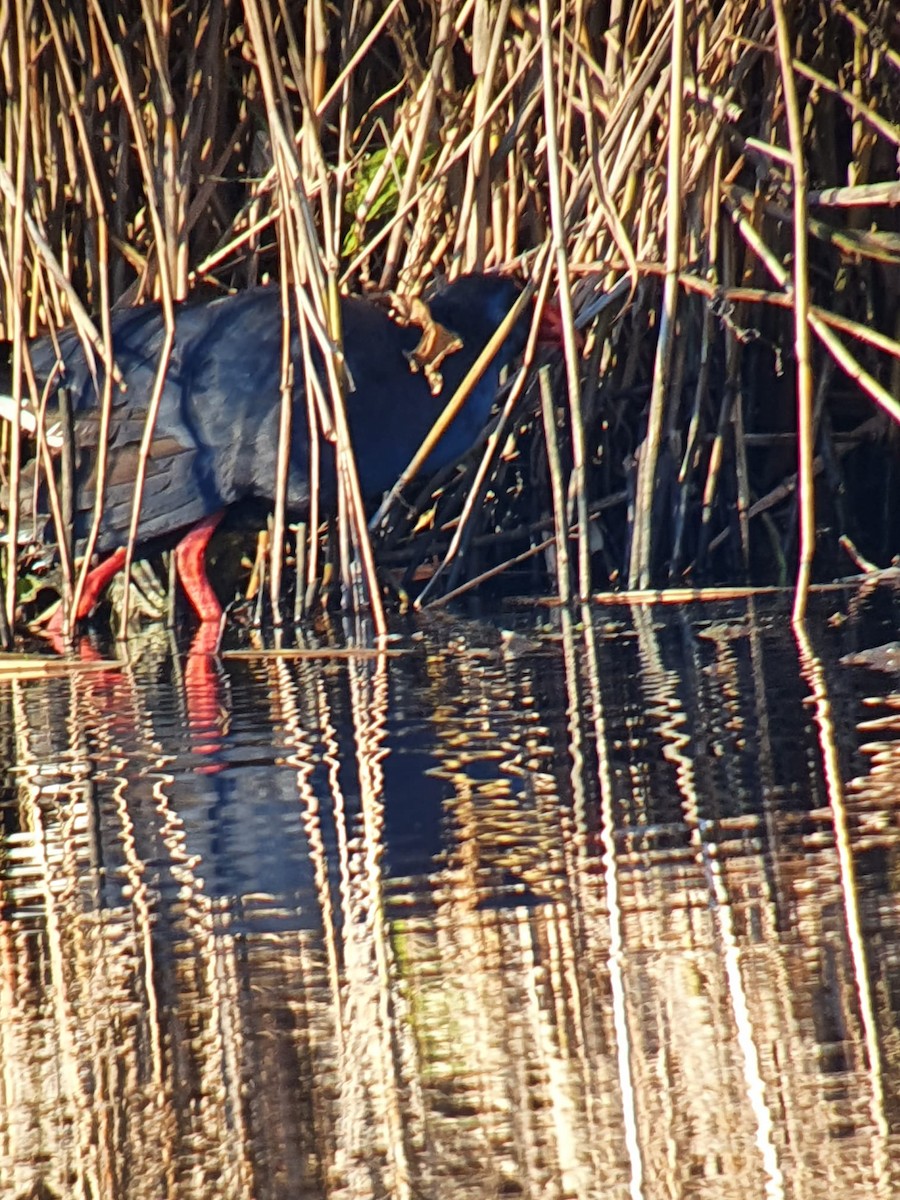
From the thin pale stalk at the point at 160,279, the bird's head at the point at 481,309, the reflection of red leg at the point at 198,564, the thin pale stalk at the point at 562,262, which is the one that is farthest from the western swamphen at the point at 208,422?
the thin pale stalk at the point at 562,262

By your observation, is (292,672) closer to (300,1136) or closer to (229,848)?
(229,848)

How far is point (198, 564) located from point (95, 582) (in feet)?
0.78

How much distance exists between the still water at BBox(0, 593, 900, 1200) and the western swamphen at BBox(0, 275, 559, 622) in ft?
3.83

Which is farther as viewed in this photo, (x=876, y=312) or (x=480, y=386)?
(x=876, y=312)

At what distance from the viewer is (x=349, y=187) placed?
436 cm

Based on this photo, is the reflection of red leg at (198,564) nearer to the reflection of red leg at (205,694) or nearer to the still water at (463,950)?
the reflection of red leg at (205,694)

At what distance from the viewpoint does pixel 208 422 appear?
13.0 feet

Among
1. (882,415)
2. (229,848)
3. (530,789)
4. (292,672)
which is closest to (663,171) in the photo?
(882,415)

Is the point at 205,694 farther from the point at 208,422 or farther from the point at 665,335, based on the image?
the point at 665,335

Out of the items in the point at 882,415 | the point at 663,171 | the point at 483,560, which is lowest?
the point at 483,560

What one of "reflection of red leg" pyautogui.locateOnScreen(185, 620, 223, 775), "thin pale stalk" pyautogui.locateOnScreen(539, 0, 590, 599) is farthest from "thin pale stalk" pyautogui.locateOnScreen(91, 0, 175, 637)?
"thin pale stalk" pyautogui.locateOnScreen(539, 0, 590, 599)

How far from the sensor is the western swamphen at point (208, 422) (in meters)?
3.91

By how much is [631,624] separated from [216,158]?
1713 millimetres

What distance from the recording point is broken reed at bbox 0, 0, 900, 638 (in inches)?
144
